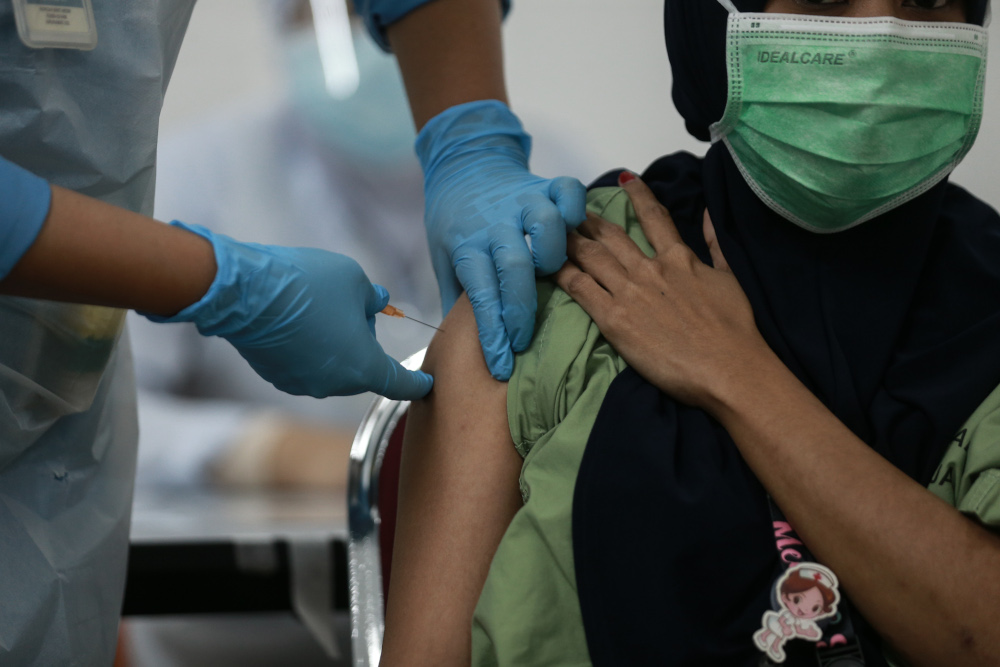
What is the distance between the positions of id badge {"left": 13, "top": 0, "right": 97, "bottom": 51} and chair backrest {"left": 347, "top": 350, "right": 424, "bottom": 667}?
2.41 feet

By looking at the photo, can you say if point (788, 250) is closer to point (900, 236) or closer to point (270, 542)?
point (900, 236)

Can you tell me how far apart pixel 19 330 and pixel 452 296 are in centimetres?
68

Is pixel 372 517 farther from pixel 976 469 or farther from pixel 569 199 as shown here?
pixel 976 469

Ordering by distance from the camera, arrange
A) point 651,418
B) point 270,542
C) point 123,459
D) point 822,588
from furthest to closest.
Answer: point 270,542 → point 123,459 → point 651,418 → point 822,588

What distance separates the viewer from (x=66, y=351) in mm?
1113

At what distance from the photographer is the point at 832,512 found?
A: 891 millimetres

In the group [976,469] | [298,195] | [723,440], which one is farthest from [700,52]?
[298,195]

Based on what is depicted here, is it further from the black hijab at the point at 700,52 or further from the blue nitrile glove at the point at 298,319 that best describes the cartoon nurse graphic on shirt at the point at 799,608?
the black hijab at the point at 700,52

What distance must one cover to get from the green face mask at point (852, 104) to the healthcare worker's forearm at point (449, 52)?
51 cm

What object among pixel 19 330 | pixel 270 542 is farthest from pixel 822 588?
pixel 270 542

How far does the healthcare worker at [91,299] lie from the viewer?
833mm

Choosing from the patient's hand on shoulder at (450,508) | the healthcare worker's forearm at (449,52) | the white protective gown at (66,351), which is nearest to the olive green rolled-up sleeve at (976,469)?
the patient's hand on shoulder at (450,508)

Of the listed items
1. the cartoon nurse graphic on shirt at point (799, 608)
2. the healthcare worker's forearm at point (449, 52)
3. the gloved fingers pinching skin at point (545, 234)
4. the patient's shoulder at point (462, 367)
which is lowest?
the cartoon nurse graphic on shirt at point (799, 608)

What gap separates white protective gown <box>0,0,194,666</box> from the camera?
1.01 m
